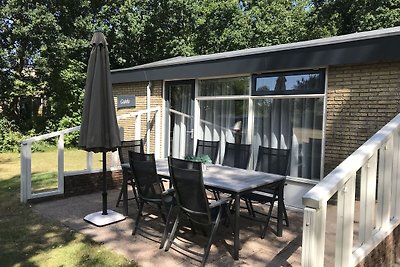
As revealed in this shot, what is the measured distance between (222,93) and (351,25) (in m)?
13.4

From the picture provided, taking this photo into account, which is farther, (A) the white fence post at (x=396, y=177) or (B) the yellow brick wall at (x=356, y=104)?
(B) the yellow brick wall at (x=356, y=104)

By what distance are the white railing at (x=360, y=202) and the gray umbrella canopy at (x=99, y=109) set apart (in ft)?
10.8

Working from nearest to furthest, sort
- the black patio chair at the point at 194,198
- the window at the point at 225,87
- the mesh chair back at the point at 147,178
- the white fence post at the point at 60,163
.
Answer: the black patio chair at the point at 194,198
the mesh chair back at the point at 147,178
the white fence post at the point at 60,163
the window at the point at 225,87

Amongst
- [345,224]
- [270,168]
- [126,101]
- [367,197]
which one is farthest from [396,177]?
[126,101]

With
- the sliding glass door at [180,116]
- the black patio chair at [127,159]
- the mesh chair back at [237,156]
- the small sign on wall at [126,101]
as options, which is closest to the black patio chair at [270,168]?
the mesh chair back at [237,156]

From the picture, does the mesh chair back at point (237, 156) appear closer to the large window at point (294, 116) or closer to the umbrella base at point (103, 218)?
the large window at point (294, 116)

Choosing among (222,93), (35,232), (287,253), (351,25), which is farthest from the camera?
(351,25)

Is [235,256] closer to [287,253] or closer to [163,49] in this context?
[287,253]

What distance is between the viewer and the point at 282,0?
20.7 m

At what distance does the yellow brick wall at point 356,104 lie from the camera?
4.92 meters

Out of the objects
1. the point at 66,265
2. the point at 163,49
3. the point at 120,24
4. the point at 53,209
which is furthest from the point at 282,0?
the point at 66,265

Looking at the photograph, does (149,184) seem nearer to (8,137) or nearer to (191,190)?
(191,190)

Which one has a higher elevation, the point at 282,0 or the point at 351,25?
the point at 282,0

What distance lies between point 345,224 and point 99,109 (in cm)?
356
